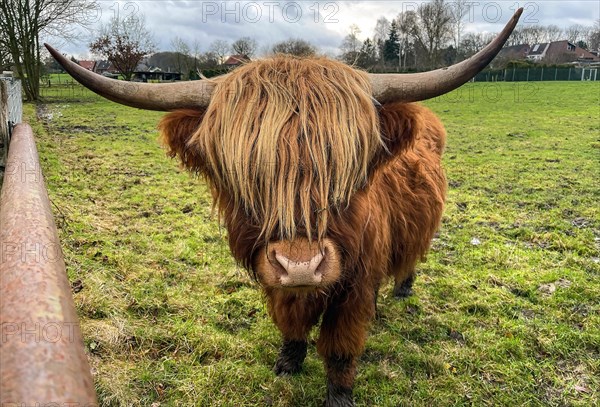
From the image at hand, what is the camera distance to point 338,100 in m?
2.01

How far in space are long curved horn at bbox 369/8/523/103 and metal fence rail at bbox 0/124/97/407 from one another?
1.60 m

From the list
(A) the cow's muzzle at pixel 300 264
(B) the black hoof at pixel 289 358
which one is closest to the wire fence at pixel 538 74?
(B) the black hoof at pixel 289 358

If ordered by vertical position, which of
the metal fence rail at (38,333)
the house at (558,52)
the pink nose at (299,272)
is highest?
the house at (558,52)

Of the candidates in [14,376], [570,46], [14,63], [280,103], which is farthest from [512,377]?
[570,46]

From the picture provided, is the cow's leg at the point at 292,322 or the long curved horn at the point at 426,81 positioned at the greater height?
the long curved horn at the point at 426,81

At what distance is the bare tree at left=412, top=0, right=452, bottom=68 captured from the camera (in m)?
32.1

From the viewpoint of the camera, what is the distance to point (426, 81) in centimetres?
210

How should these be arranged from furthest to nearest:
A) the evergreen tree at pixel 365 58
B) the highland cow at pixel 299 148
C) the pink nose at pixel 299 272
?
the evergreen tree at pixel 365 58
the highland cow at pixel 299 148
the pink nose at pixel 299 272

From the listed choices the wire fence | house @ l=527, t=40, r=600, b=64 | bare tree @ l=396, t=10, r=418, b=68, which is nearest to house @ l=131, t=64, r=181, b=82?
bare tree @ l=396, t=10, r=418, b=68

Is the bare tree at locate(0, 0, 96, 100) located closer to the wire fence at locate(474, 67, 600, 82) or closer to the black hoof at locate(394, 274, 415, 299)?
the black hoof at locate(394, 274, 415, 299)

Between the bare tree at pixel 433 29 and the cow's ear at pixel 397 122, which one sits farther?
the bare tree at pixel 433 29

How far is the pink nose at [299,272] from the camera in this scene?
1691mm

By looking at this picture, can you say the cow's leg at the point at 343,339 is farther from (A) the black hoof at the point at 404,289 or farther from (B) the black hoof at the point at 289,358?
(A) the black hoof at the point at 404,289

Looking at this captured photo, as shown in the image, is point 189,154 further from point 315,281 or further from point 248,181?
point 315,281
